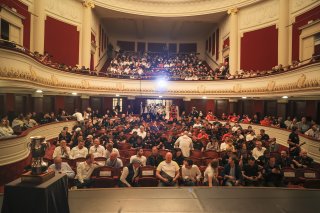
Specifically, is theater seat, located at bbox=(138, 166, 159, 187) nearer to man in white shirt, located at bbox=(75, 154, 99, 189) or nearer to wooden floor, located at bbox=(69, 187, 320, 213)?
man in white shirt, located at bbox=(75, 154, 99, 189)

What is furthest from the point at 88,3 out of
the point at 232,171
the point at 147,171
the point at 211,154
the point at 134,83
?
the point at 232,171

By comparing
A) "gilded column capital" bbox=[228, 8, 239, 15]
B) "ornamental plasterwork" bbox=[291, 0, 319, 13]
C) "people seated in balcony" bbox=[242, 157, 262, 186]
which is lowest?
"people seated in balcony" bbox=[242, 157, 262, 186]

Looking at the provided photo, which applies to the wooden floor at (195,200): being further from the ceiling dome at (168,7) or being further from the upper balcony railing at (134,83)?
the ceiling dome at (168,7)

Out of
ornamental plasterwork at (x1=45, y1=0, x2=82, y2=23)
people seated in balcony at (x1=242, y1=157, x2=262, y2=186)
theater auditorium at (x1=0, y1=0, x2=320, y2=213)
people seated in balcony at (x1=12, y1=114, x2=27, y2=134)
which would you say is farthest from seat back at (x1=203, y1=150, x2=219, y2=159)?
ornamental plasterwork at (x1=45, y1=0, x2=82, y2=23)

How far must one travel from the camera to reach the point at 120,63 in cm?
2331

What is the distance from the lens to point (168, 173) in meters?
6.00

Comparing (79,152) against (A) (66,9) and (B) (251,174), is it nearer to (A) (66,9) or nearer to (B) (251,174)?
(B) (251,174)

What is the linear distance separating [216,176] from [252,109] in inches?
514

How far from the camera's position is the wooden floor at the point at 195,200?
12.0 ft

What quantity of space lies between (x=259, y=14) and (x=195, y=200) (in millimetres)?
17841

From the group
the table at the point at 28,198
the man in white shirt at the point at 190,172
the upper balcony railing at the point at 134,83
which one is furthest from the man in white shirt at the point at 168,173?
the upper balcony railing at the point at 134,83

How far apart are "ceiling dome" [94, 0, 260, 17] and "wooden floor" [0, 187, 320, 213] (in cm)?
1911

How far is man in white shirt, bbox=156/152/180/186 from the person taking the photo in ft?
19.0

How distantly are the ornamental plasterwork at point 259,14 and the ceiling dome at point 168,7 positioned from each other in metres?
1.77
